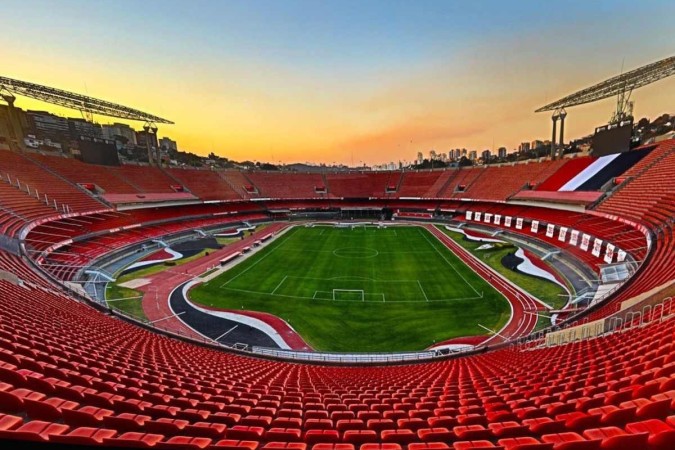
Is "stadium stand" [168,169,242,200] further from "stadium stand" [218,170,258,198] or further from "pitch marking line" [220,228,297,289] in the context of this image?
"pitch marking line" [220,228,297,289]

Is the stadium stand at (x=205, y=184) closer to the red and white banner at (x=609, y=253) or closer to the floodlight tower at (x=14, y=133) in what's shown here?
the floodlight tower at (x=14, y=133)

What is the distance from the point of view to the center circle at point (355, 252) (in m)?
35.8

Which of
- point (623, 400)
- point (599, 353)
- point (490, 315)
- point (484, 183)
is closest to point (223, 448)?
point (623, 400)

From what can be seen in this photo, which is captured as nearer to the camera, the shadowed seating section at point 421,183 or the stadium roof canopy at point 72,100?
the stadium roof canopy at point 72,100

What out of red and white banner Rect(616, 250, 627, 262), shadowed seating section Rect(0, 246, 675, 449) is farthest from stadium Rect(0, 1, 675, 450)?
red and white banner Rect(616, 250, 627, 262)

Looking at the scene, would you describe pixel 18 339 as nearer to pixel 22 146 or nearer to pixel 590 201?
pixel 590 201

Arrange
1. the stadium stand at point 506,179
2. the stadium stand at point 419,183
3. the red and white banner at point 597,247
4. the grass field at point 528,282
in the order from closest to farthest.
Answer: the grass field at point 528,282 → the red and white banner at point 597,247 → the stadium stand at point 506,179 → the stadium stand at point 419,183

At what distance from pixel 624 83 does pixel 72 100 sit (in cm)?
6429

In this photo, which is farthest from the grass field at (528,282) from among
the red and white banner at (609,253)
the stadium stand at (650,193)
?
the stadium stand at (650,193)

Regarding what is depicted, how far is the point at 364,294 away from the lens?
24625mm

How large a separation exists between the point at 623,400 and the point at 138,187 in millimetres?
55566

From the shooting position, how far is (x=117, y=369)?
7.51 m

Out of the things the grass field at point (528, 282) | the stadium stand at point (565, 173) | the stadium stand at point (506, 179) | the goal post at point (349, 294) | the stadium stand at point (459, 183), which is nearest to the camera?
the grass field at point (528, 282)

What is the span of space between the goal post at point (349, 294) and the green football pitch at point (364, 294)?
8 cm
